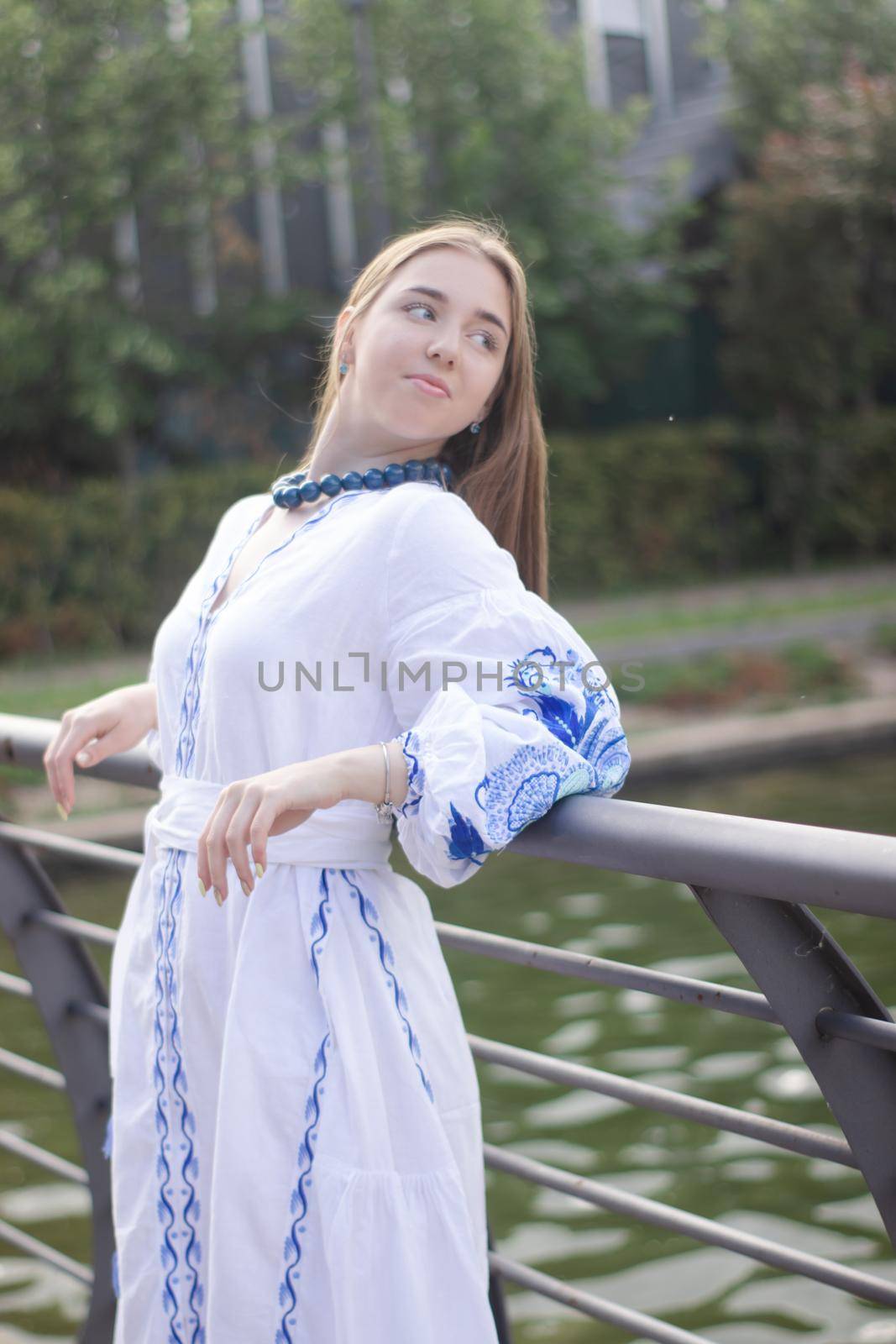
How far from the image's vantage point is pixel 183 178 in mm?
11688

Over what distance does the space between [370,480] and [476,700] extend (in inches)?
12.6

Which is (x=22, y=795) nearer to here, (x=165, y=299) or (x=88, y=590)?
(x=88, y=590)

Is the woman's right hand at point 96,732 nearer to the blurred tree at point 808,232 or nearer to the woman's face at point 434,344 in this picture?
the woman's face at point 434,344

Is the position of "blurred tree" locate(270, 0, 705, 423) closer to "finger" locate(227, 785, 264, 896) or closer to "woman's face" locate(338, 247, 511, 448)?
"woman's face" locate(338, 247, 511, 448)

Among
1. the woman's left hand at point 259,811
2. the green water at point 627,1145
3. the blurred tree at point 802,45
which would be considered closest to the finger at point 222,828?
the woman's left hand at point 259,811

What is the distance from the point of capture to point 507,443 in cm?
151

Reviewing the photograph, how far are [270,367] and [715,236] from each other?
18.1 feet

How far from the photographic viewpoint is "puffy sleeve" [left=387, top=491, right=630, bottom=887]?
115 cm

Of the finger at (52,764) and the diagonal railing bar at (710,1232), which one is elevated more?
the finger at (52,764)

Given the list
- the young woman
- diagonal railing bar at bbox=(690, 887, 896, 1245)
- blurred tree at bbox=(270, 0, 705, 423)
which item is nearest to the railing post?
the young woman

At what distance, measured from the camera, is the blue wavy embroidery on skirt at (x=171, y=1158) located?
1.36 meters

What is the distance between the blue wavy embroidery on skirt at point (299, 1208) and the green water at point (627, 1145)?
4.77 feet

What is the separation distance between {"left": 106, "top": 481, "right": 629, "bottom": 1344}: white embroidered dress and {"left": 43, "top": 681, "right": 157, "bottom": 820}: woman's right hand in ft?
1.01

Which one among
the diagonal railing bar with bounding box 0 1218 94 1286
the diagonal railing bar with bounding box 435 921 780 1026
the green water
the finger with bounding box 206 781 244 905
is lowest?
the green water
